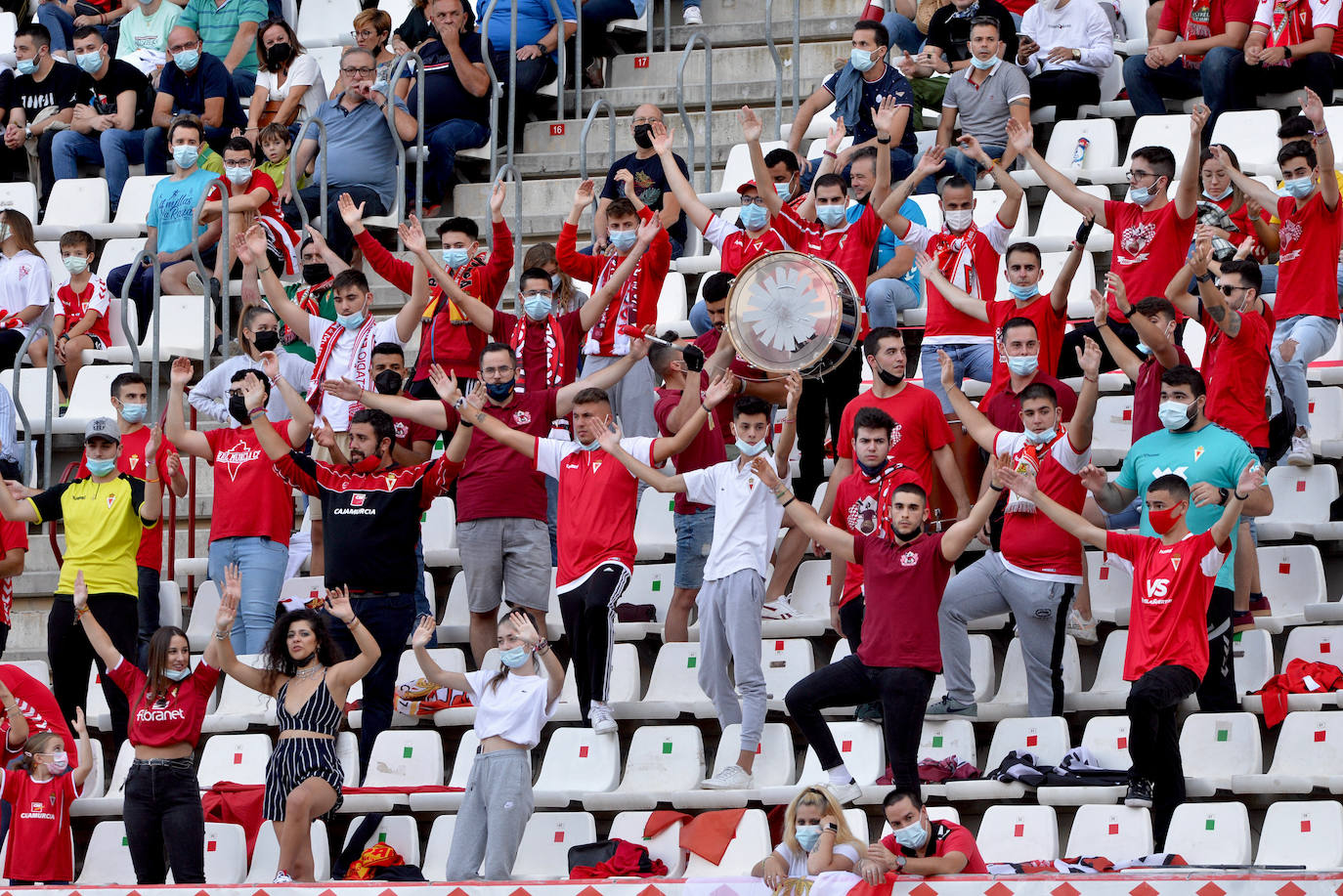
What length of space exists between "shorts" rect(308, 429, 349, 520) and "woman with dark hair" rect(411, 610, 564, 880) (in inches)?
73.5

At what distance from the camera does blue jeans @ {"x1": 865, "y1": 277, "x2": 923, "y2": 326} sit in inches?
466

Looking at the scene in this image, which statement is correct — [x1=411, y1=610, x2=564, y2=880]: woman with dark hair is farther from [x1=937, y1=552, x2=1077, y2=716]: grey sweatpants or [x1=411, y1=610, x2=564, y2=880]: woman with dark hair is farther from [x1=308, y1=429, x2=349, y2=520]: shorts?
[x1=308, y1=429, x2=349, y2=520]: shorts

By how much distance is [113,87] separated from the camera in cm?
1539

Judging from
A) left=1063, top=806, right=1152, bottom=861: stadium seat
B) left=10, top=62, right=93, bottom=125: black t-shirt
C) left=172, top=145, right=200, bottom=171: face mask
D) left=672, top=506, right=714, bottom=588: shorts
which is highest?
left=10, top=62, right=93, bottom=125: black t-shirt

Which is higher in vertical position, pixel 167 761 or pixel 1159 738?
pixel 1159 738

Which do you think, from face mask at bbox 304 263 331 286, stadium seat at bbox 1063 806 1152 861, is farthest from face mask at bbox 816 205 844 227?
stadium seat at bbox 1063 806 1152 861

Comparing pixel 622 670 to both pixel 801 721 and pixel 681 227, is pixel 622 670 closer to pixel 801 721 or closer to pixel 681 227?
pixel 801 721

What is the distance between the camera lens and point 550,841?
984 cm

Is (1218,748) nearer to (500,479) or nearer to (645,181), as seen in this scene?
(500,479)

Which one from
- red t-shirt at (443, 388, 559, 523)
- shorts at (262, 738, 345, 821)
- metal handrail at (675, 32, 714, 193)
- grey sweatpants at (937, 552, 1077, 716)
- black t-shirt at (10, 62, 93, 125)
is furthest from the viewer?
black t-shirt at (10, 62, 93, 125)

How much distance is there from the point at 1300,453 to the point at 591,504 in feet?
11.2

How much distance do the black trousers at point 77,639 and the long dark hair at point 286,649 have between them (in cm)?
140

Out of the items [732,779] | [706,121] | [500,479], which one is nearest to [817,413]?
[500,479]

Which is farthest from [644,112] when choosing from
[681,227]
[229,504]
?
[229,504]
